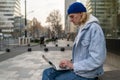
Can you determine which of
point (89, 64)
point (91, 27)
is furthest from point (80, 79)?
point (91, 27)

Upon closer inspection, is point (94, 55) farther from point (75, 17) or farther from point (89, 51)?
point (75, 17)

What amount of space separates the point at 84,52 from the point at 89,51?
0.09m

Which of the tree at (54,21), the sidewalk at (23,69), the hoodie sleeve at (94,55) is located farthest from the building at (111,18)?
the tree at (54,21)

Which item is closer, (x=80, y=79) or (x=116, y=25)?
(x=80, y=79)

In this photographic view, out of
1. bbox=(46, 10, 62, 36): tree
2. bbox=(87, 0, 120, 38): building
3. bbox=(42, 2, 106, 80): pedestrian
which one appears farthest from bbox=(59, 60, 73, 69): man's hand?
bbox=(46, 10, 62, 36): tree

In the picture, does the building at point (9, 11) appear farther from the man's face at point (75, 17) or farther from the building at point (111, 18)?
the man's face at point (75, 17)

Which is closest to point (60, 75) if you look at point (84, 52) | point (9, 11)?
point (84, 52)

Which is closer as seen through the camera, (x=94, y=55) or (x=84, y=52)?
(x=94, y=55)

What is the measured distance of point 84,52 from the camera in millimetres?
3975

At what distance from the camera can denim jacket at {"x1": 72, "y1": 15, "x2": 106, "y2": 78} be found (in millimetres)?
3840

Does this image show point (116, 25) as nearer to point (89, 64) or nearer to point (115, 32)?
point (115, 32)

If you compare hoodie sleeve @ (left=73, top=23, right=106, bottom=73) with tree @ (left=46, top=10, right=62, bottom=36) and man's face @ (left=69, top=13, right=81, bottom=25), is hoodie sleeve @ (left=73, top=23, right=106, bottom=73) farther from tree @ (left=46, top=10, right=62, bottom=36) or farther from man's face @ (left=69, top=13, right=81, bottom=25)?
tree @ (left=46, top=10, right=62, bottom=36)

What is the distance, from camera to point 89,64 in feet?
12.6

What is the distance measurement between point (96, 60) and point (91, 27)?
0.39 metres
